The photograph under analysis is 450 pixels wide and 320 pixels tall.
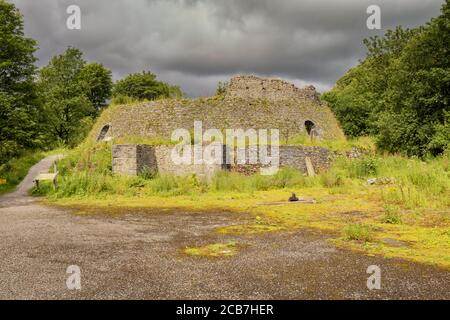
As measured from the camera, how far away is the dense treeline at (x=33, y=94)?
18.7 metres

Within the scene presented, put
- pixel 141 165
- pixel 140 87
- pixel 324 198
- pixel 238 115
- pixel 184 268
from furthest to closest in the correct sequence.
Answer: pixel 140 87, pixel 238 115, pixel 141 165, pixel 324 198, pixel 184 268

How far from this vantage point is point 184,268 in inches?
206

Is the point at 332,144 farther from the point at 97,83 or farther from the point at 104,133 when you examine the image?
the point at 97,83

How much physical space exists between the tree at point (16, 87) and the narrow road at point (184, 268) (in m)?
11.7

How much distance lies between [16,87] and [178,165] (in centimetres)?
964

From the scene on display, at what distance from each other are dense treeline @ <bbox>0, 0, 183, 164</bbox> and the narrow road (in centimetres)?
1210

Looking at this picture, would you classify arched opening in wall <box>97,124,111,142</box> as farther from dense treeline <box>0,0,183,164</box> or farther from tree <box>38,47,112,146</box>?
tree <box>38,47,112,146</box>

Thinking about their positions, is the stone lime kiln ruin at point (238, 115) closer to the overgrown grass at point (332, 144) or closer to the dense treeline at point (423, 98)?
the overgrown grass at point (332, 144)

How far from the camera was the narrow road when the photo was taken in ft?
14.2

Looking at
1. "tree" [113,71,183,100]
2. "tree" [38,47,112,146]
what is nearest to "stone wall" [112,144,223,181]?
"tree" [38,47,112,146]

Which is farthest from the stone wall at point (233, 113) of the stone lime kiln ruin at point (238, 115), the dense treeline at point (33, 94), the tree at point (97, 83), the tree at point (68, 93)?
the tree at point (97, 83)

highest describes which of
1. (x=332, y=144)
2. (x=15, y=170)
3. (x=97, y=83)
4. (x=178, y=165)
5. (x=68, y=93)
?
(x=97, y=83)

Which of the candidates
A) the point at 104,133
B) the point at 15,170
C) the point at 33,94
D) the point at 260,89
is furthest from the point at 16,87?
the point at 260,89

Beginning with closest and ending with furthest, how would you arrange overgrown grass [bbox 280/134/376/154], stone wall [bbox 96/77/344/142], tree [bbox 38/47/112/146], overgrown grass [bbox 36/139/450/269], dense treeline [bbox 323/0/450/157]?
1. overgrown grass [bbox 36/139/450/269]
2. dense treeline [bbox 323/0/450/157]
3. overgrown grass [bbox 280/134/376/154]
4. stone wall [bbox 96/77/344/142]
5. tree [bbox 38/47/112/146]
